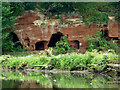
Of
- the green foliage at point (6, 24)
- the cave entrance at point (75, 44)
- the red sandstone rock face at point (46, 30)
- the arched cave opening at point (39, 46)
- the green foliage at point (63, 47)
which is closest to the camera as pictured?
the green foliage at point (6, 24)

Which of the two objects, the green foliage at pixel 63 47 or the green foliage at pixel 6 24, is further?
the green foliage at pixel 63 47

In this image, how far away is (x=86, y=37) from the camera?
21516mm

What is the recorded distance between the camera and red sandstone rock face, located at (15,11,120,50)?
21.7 meters

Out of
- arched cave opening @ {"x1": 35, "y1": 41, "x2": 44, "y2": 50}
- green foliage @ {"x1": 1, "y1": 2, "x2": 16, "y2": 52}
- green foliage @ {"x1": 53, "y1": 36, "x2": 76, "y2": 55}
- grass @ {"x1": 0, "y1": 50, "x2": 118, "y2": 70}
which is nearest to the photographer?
grass @ {"x1": 0, "y1": 50, "x2": 118, "y2": 70}

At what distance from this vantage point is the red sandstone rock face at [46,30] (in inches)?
856

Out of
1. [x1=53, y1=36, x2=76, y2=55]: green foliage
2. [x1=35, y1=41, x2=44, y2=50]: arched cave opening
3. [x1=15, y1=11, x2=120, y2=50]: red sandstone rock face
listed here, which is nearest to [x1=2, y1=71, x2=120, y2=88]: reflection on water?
[x1=53, y1=36, x2=76, y2=55]: green foliage

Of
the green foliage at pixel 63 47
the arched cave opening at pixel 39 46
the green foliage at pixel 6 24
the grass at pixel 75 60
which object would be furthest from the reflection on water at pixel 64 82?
the arched cave opening at pixel 39 46

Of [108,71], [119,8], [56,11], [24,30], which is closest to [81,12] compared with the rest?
[56,11]

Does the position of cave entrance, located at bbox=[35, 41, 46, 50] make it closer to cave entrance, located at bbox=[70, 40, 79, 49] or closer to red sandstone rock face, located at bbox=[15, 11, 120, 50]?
red sandstone rock face, located at bbox=[15, 11, 120, 50]

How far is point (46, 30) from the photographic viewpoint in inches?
877

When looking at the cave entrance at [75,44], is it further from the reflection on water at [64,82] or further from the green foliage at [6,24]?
the reflection on water at [64,82]

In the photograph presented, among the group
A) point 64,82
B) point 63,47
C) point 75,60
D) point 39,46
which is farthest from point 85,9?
point 64,82

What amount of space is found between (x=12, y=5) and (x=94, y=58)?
513 inches

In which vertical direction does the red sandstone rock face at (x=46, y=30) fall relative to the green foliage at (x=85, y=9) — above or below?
below
